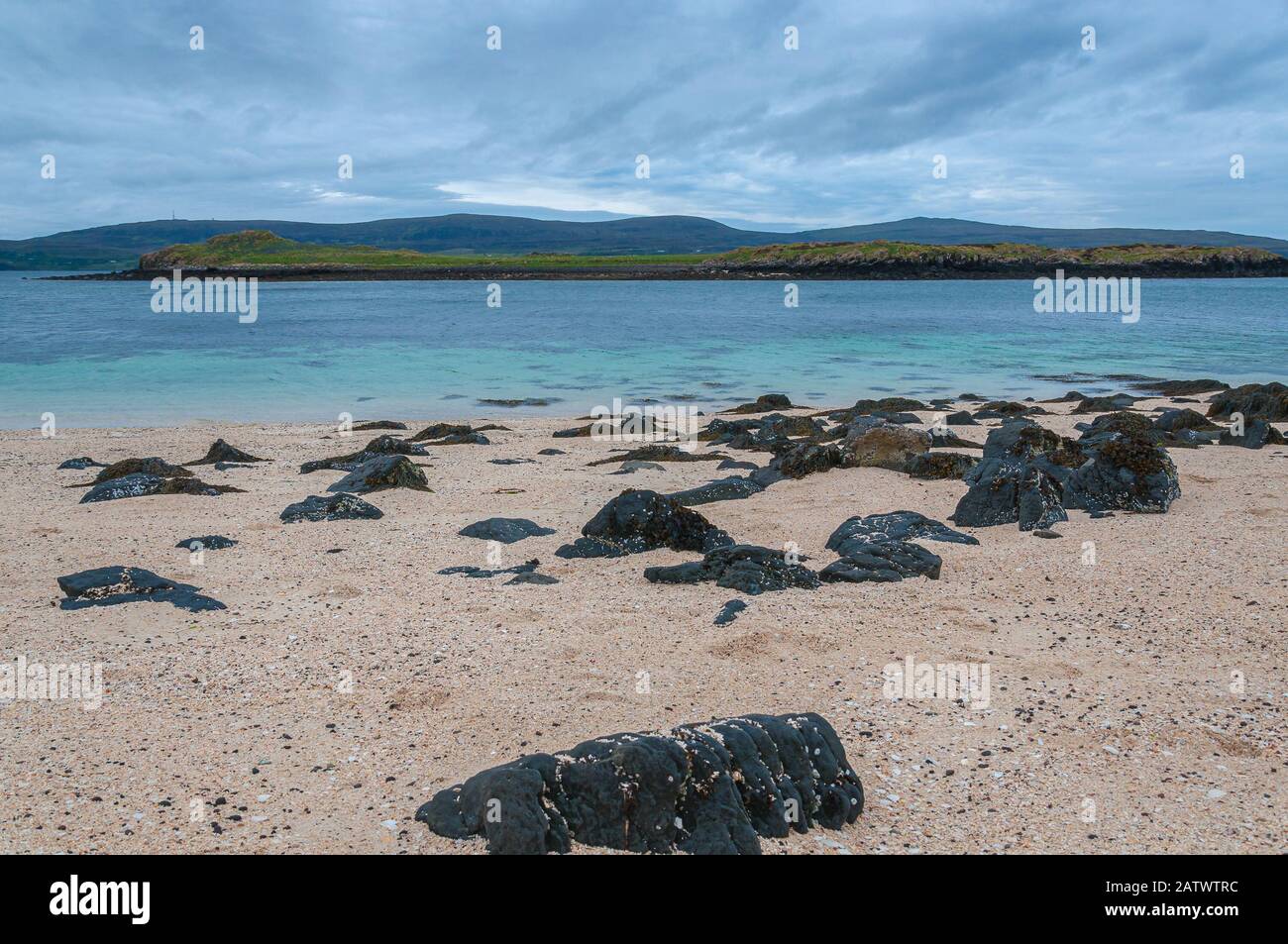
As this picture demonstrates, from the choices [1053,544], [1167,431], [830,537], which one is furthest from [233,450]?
[1167,431]

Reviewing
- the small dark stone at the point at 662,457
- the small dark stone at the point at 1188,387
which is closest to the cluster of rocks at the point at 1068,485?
the small dark stone at the point at 662,457

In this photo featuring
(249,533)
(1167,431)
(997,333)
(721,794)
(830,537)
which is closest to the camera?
(721,794)

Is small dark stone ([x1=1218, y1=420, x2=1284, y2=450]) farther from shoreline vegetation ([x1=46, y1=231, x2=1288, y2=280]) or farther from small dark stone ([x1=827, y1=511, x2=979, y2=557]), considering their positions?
shoreline vegetation ([x1=46, y1=231, x2=1288, y2=280])

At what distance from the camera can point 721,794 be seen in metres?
4.05

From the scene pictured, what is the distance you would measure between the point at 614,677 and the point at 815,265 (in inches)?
4376

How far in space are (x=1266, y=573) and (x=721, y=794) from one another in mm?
5824

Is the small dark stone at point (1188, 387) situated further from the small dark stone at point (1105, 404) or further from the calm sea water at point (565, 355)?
the small dark stone at point (1105, 404)

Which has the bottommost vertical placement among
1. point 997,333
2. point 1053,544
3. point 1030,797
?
point 1030,797

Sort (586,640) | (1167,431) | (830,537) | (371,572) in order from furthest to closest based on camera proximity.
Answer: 1. (1167,431)
2. (830,537)
3. (371,572)
4. (586,640)

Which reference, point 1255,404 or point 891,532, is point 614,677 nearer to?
point 891,532

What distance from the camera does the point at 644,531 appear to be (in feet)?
28.2

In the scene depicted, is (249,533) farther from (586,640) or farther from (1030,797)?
(1030,797)

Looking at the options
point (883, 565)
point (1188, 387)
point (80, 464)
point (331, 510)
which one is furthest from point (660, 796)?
point (1188, 387)

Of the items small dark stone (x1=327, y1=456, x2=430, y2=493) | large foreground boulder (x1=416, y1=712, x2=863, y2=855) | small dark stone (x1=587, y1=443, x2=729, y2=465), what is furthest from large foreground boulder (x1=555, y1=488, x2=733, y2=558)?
small dark stone (x1=587, y1=443, x2=729, y2=465)
